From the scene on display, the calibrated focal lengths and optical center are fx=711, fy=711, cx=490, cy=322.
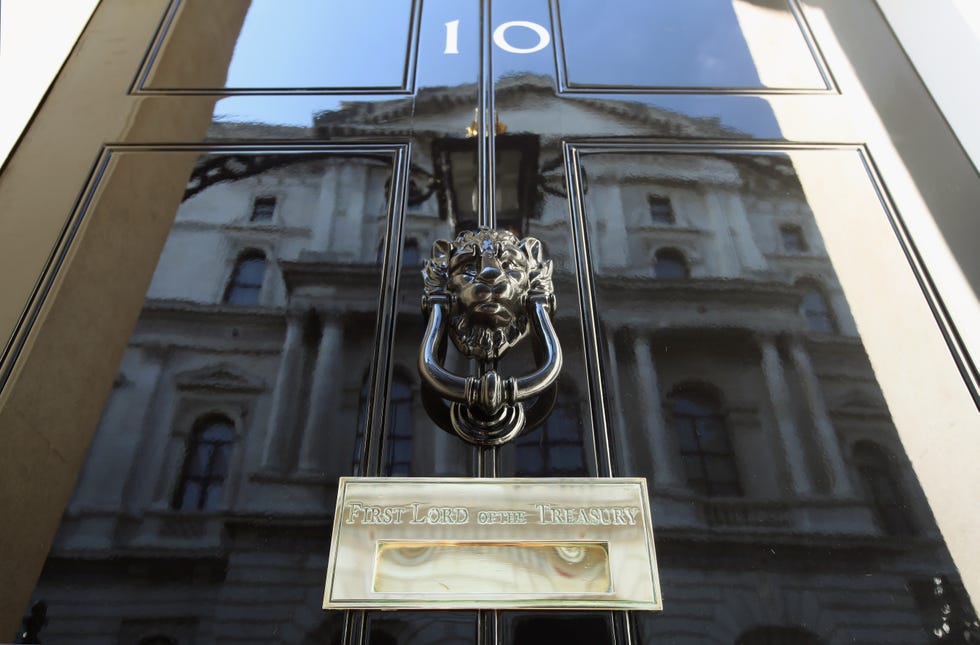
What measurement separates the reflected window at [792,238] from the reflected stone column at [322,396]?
1.35 metres

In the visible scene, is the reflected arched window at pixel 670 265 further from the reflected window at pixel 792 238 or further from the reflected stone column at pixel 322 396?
the reflected stone column at pixel 322 396

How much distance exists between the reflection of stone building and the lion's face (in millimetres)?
131

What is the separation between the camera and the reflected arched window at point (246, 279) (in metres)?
2.04

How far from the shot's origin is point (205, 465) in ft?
5.74

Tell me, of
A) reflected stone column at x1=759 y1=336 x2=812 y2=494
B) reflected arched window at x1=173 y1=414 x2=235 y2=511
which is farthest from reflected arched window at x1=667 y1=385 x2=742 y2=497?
reflected arched window at x1=173 y1=414 x2=235 y2=511

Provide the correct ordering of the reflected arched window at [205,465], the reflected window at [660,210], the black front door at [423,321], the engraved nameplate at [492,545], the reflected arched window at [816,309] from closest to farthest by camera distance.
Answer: the engraved nameplate at [492,545] → the black front door at [423,321] → the reflected arched window at [205,465] → the reflected arched window at [816,309] → the reflected window at [660,210]

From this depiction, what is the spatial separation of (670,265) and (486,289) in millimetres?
629

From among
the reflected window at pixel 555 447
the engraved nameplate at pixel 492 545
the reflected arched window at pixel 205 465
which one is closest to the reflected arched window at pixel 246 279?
the reflected arched window at pixel 205 465

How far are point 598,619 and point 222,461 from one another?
0.97 metres

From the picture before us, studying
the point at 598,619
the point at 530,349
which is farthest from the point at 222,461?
the point at 598,619

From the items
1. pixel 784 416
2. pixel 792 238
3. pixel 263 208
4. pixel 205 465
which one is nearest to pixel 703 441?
pixel 784 416

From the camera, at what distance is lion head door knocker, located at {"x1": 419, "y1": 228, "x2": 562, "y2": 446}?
5.65ft

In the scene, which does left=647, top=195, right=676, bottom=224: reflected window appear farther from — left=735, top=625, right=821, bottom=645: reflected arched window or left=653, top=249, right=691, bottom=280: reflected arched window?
left=735, top=625, right=821, bottom=645: reflected arched window

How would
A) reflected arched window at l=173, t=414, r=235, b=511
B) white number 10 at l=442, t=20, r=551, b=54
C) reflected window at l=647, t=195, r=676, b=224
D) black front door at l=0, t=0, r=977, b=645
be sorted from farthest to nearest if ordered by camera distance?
white number 10 at l=442, t=20, r=551, b=54, reflected window at l=647, t=195, r=676, b=224, reflected arched window at l=173, t=414, r=235, b=511, black front door at l=0, t=0, r=977, b=645
